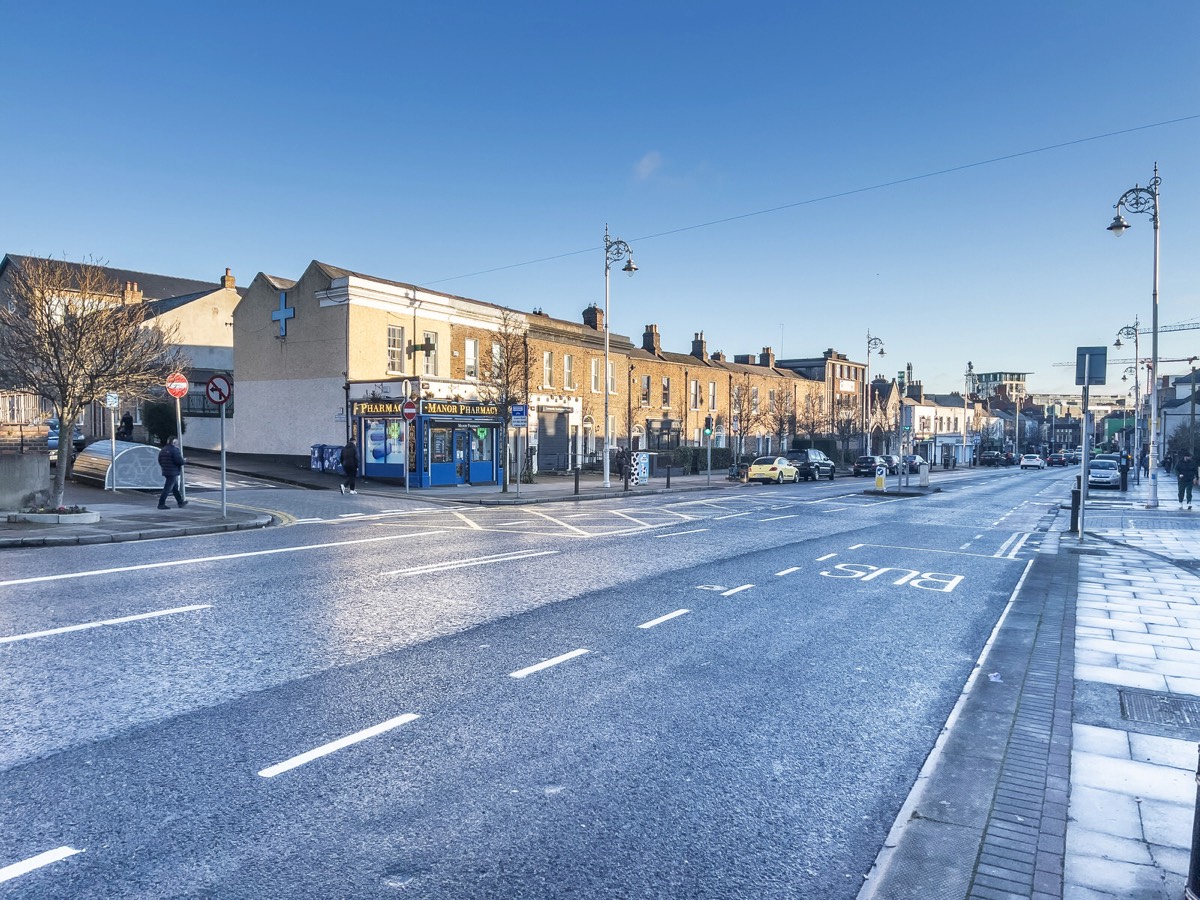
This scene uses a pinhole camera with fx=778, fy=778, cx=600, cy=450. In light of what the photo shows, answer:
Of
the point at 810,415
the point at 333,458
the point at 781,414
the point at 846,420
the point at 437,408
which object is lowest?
the point at 333,458

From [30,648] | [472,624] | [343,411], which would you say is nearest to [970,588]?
[472,624]

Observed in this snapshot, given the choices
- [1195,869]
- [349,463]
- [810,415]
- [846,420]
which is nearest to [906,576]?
[1195,869]

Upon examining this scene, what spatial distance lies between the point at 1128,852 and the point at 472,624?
5.91 metres

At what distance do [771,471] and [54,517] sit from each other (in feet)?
106

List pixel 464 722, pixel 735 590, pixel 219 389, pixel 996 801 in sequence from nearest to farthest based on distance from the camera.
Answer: pixel 996 801
pixel 464 722
pixel 735 590
pixel 219 389

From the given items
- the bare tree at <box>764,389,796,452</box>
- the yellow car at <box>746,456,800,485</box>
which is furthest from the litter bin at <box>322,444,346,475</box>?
the bare tree at <box>764,389,796,452</box>

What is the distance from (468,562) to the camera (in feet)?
40.4

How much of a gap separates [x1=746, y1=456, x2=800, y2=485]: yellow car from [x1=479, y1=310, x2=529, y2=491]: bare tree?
13.5m

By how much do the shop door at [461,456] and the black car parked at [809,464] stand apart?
66.9ft

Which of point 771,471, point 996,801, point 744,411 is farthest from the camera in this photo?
point 744,411

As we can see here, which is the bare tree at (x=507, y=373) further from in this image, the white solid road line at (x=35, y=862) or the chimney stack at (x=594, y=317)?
the white solid road line at (x=35, y=862)

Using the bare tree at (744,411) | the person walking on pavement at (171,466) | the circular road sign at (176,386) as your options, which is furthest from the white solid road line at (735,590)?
the bare tree at (744,411)

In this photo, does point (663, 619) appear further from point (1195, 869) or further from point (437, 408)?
point (437, 408)

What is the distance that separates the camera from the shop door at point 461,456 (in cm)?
3108
